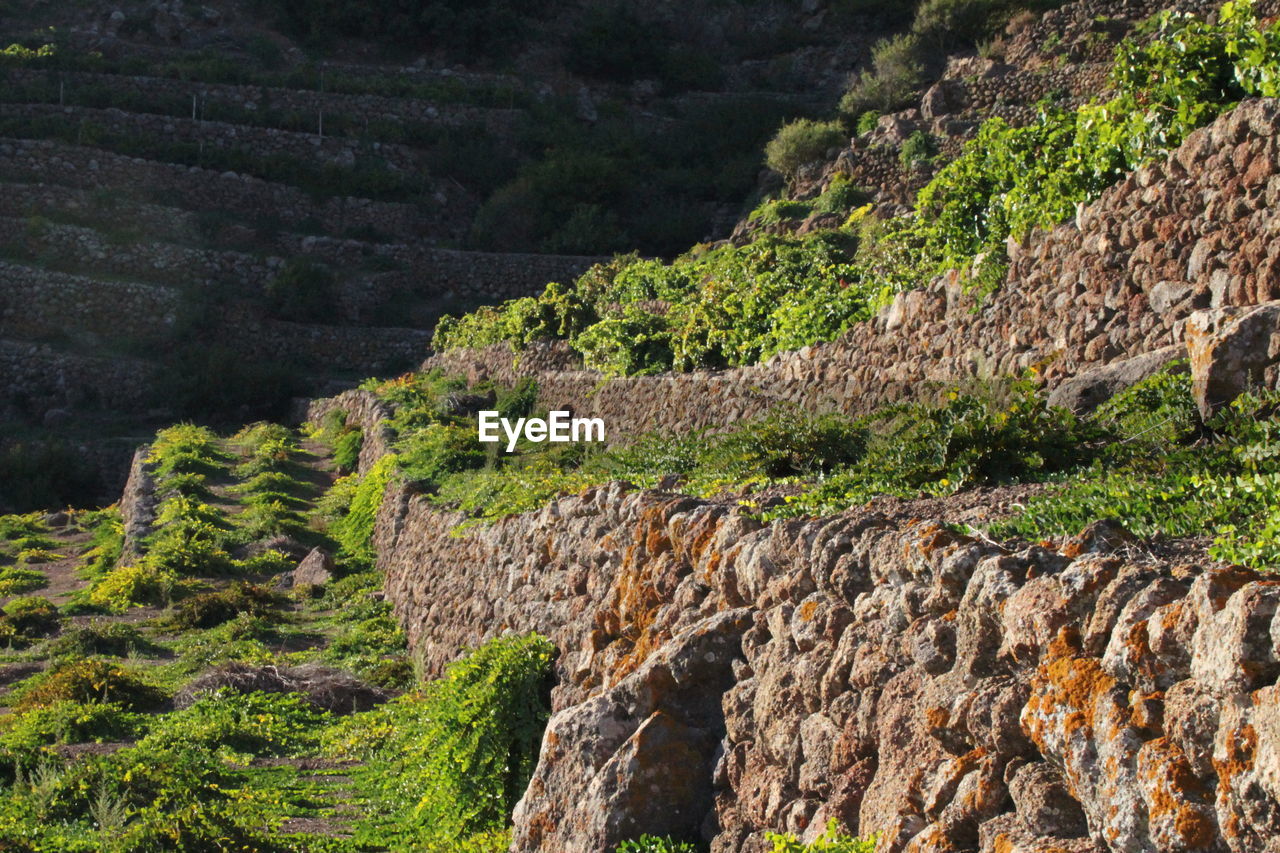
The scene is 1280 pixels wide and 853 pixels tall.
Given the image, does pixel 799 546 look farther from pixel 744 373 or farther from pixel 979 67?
pixel 979 67

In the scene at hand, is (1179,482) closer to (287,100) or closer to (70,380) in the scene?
(70,380)

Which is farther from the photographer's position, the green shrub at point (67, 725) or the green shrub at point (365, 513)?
the green shrub at point (365, 513)

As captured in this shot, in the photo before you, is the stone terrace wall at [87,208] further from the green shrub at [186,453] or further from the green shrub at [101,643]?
the green shrub at [101,643]

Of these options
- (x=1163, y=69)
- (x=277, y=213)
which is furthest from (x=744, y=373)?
(x=277, y=213)

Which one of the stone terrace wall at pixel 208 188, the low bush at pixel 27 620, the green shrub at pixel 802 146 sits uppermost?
the stone terrace wall at pixel 208 188

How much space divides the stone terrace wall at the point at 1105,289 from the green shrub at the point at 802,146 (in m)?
19.7

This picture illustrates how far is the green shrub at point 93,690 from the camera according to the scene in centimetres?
1144

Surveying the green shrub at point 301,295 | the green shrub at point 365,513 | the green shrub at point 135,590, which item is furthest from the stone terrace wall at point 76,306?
the green shrub at point 135,590

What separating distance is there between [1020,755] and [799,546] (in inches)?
69.6

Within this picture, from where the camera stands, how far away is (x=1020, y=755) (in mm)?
3684

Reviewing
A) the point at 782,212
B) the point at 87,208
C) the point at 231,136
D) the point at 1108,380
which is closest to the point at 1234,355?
the point at 1108,380

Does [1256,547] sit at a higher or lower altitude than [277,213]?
lower

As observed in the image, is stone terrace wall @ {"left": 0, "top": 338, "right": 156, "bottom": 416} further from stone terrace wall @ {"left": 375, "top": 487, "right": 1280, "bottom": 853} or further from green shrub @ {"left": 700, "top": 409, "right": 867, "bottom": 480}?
stone terrace wall @ {"left": 375, "top": 487, "right": 1280, "bottom": 853}

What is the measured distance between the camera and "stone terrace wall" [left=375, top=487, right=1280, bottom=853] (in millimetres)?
3057
